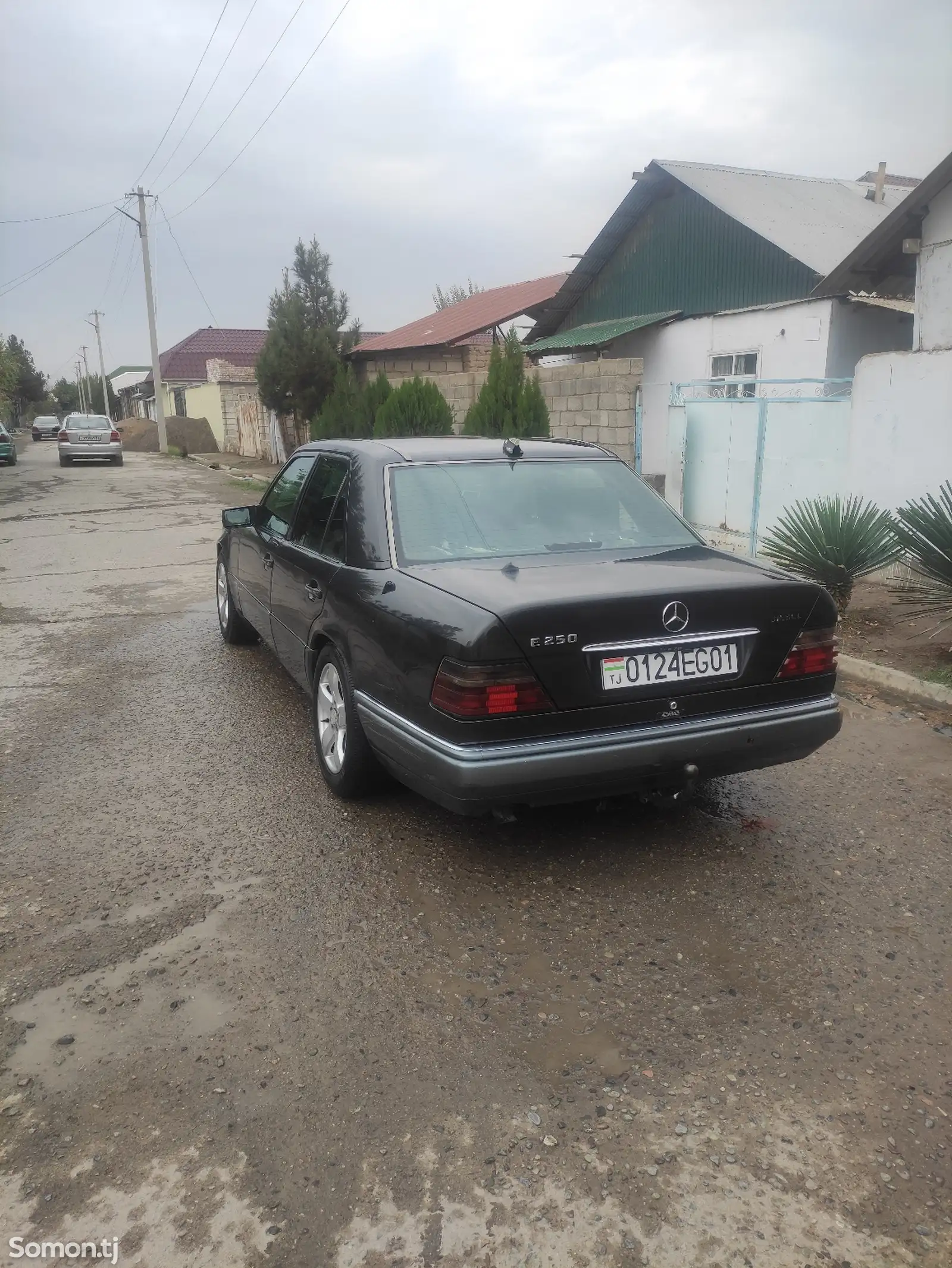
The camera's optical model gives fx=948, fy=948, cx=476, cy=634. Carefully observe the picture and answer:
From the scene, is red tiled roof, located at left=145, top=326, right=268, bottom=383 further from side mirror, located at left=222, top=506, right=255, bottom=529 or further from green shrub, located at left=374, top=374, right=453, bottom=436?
side mirror, located at left=222, top=506, right=255, bottom=529

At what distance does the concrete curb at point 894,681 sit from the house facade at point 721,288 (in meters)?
6.34

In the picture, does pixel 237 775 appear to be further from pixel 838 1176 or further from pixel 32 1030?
pixel 838 1176

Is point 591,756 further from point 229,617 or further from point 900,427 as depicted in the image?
point 900,427

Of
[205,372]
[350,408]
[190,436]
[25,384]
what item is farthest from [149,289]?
[25,384]

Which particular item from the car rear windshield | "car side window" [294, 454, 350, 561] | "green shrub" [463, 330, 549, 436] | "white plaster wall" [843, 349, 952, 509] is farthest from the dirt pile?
the car rear windshield

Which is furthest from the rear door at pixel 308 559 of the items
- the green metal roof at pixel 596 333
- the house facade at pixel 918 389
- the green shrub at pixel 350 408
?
the green metal roof at pixel 596 333

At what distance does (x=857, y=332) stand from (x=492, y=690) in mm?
13229

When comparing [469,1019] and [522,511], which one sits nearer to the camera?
[469,1019]

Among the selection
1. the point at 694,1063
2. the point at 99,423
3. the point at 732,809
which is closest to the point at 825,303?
the point at 732,809

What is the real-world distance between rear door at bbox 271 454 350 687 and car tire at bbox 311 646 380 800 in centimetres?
20

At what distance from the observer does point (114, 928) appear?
10.8ft

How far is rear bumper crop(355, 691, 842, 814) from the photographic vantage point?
3.16 meters

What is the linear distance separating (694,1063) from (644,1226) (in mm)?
565

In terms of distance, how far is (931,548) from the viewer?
6.21 metres
